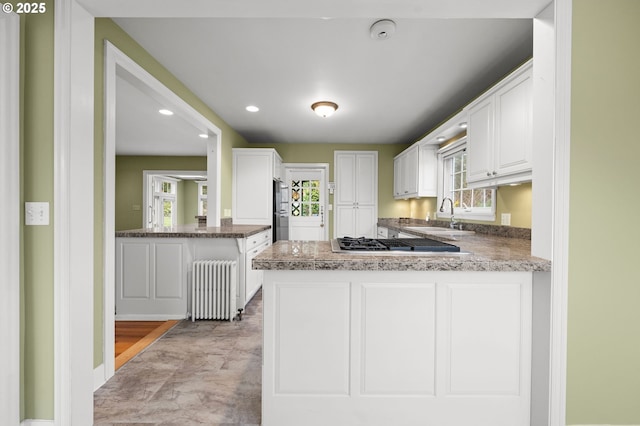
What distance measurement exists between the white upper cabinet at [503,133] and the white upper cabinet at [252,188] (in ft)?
9.81

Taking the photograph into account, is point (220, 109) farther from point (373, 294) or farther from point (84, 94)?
point (373, 294)

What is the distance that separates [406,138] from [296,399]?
477 centimetres

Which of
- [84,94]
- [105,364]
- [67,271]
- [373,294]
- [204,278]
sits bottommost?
[105,364]

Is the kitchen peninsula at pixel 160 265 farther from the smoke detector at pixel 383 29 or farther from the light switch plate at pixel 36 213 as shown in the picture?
the smoke detector at pixel 383 29

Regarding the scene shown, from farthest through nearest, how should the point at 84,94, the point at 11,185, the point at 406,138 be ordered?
the point at 406,138 → the point at 84,94 → the point at 11,185

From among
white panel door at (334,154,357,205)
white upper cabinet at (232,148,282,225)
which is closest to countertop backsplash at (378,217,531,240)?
white panel door at (334,154,357,205)

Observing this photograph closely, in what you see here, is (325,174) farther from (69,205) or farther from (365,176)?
(69,205)

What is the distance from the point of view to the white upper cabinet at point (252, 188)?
479 cm

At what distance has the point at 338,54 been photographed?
248 cm

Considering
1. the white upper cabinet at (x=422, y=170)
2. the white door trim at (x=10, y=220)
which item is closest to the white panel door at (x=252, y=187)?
the white upper cabinet at (x=422, y=170)

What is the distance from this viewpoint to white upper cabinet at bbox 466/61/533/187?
2.01 metres

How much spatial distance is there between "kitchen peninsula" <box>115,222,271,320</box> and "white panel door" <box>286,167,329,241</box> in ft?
8.98

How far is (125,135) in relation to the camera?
215 inches

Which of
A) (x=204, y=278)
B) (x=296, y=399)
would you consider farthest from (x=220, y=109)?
(x=296, y=399)
